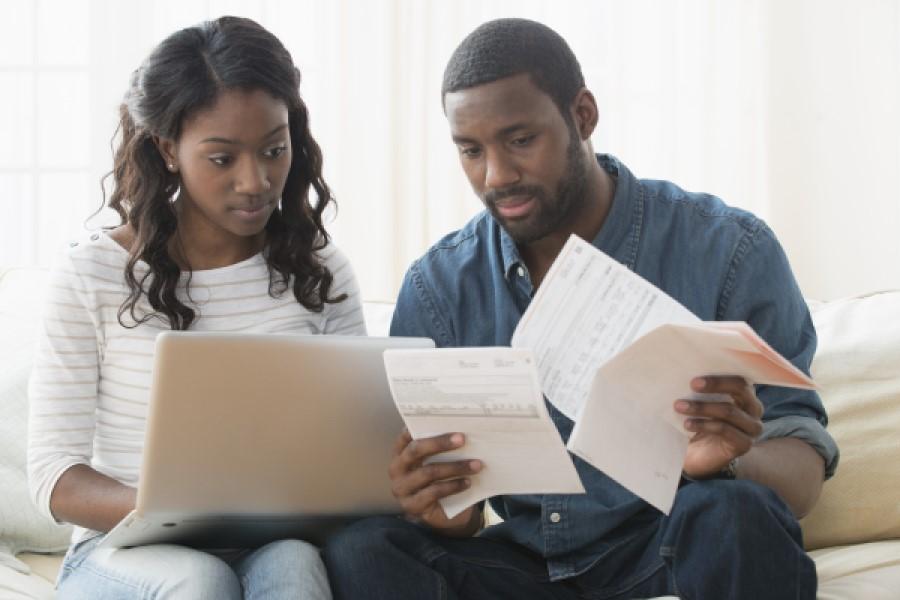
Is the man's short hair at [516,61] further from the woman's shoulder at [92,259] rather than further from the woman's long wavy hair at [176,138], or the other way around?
the woman's shoulder at [92,259]

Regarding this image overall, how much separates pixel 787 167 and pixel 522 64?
1258 millimetres

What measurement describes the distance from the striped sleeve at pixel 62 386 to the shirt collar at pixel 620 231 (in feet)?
1.98

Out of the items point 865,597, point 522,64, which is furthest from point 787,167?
point 865,597

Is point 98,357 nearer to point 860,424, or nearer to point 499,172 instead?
point 499,172

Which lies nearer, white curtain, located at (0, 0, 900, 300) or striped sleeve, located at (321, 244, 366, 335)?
striped sleeve, located at (321, 244, 366, 335)

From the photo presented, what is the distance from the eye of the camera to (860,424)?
5.89 feet

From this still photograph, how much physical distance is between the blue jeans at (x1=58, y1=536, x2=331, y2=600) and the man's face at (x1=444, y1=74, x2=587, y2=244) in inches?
21.4

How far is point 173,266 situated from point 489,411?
A: 2.09ft

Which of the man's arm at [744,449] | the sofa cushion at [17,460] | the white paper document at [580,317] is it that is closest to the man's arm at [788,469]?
the man's arm at [744,449]

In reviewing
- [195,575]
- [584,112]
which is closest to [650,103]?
[584,112]

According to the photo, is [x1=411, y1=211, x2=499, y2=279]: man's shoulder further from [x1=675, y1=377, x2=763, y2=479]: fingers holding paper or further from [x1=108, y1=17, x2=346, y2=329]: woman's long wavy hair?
[x1=675, y1=377, x2=763, y2=479]: fingers holding paper

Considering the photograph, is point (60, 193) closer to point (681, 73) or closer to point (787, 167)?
point (681, 73)

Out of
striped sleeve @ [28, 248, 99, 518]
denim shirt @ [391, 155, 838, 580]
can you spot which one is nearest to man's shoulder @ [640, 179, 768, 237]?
denim shirt @ [391, 155, 838, 580]

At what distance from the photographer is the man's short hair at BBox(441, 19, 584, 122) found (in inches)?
66.0
